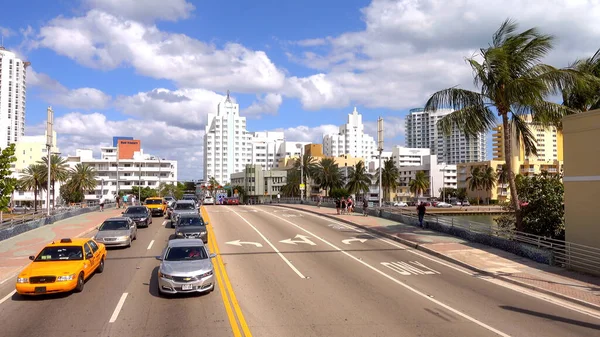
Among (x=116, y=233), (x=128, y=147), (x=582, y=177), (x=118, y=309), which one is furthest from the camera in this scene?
(x=128, y=147)

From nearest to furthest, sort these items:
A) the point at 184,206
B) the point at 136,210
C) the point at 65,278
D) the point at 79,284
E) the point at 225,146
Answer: the point at 65,278, the point at 79,284, the point at 136,210, the point at 184,206, the point at 225,146

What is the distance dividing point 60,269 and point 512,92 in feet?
69.3

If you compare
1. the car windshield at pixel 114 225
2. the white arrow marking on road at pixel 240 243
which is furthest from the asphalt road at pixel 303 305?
the car windshield at pixel 114 225

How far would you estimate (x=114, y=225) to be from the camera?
2306cm

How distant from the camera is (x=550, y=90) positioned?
2350 cm

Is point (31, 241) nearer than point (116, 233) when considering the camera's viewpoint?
No

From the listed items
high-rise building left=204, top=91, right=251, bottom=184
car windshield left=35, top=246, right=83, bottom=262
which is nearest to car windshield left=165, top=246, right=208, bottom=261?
car windshield left=35, top=246, right=83, bottom=262

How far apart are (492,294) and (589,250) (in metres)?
6.51

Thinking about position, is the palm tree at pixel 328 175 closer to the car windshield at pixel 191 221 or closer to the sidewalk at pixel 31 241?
the sidewalk at pixel 31 241

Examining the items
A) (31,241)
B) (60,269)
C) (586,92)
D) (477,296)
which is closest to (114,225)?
(31,241)

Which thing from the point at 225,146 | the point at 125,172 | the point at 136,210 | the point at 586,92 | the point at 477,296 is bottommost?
the point at 477,296

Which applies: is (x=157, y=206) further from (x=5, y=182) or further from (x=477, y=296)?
(x=477, y=296)

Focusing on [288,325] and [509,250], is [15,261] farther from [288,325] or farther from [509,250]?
[509,250]

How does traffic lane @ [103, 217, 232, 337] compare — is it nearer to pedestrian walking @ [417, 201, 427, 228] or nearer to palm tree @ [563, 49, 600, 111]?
pedestrian walking @ [417, 201, 427, 228]
